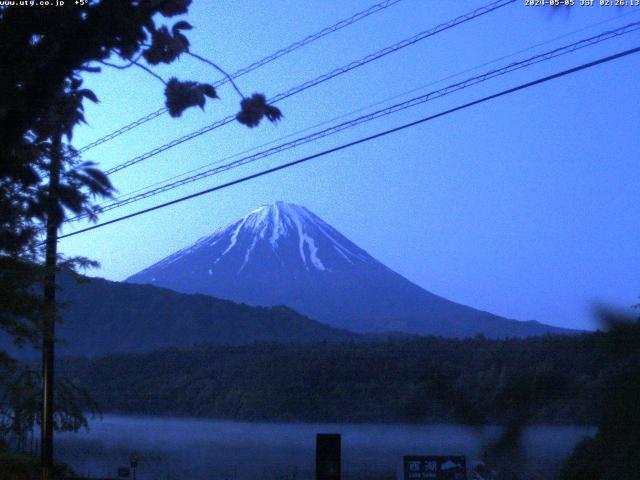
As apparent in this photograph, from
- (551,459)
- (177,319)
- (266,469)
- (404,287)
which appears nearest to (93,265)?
(266,469)

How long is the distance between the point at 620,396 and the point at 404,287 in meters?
109

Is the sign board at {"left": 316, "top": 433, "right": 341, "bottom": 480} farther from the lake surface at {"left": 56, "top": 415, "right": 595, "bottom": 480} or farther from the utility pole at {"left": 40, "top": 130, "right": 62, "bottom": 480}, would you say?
the utility pole at {"left": 40, "top": 130, "right": 62, "bottom": 480}

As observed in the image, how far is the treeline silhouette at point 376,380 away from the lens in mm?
3066

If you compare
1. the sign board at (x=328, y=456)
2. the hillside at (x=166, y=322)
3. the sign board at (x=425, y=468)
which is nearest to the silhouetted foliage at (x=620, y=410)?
the sign board at (x=425, y=468)

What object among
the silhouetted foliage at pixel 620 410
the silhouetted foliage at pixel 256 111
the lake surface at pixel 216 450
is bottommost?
the lake surface at pixel 216 450

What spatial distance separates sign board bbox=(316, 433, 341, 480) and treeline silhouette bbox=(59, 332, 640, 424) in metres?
0.84

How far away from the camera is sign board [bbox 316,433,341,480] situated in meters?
11.5

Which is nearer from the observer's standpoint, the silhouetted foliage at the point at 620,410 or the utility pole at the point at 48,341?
the silhouetted foliage at the point at 620,410

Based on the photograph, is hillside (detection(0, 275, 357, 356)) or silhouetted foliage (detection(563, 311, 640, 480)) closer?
silhouetted foliage (detection(563, 311, 640, 480))

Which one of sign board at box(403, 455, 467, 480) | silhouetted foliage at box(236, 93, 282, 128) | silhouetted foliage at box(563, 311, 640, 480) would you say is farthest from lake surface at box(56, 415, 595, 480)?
silhouetted foliage at box(563, 311, 640, 480)

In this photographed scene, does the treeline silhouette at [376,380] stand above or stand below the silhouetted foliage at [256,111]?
below

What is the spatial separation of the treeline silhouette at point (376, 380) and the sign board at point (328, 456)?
84cm

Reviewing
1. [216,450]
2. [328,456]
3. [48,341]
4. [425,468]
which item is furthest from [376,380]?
[216,450]

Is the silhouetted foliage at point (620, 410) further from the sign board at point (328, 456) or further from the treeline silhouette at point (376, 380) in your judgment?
the sign board at point (328, 456)
